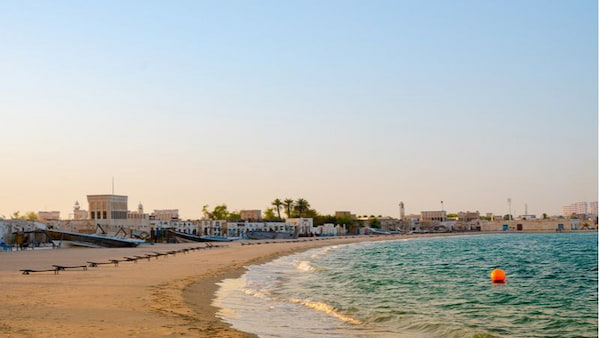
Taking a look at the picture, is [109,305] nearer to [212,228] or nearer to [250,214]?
[212,228]

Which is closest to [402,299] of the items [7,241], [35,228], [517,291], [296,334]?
[517,291]

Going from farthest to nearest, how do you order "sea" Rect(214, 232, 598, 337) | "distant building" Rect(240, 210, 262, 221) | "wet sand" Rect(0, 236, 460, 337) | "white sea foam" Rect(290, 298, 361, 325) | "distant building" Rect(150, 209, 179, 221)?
"distant building" Rect(240, 210, 262, 221), "distant building" Rect(150, 209, 179, 221), "white sea foam" Rect(290, 298, 361, 325), "sea" Rect(214, 232, 598, 337), "wet sand" Rect(0, 236, 460, 337)

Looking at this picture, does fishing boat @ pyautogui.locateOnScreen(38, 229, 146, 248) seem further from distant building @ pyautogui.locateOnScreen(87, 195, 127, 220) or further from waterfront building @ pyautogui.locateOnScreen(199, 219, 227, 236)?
waterfront building @ pyautogui.locateOnScreen(199, 219, 227, 236)

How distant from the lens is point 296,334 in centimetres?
1388

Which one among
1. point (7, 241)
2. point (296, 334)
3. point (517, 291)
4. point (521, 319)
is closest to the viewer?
point (296, 334)

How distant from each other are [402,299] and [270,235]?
103199 millimetres

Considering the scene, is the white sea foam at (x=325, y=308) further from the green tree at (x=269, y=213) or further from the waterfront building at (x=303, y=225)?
the green tree at (x=269, y=213)

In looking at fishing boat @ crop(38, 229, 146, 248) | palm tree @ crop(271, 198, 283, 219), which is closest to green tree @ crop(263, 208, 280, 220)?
palm tree @ crop(271, 198, 283, 219)

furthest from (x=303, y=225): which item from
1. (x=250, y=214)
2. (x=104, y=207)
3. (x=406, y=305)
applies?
(x=406, y=305)

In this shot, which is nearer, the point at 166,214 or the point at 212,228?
the point at 212,228

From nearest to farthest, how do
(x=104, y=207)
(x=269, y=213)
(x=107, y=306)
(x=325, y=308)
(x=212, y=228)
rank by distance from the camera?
(x=107, y=306)
(x=325, y=308)
(x=104, y=207)
(x=212, y=228)
(x=269, y=213)

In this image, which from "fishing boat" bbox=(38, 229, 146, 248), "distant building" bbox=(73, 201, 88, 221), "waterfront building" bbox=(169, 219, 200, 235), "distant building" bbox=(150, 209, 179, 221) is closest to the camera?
"fishing boat" bbox=(38, 229, 146, 248)

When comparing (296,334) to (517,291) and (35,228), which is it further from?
(35,228)

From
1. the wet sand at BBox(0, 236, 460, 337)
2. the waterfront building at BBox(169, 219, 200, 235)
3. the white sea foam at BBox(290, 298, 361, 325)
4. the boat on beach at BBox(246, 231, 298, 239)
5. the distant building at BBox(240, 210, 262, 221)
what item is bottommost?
the boat on beach at BBox(246, 231, 298, 239)
